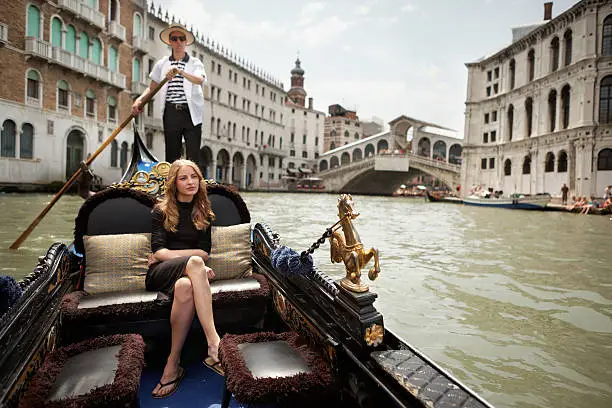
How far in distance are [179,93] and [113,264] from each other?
60.9 inches

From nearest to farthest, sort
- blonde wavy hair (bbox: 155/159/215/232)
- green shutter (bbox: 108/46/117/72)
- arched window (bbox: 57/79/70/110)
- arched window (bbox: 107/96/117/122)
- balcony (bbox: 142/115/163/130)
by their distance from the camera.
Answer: blonde wavy hair (bbox: 155/159/215/232)
arched window (bbox: 57/79/70/110)
green shutter (bbox: 108/46/117/72)
arched window (bbox: 107/96/117/122)
balcony (bbox: 142/115/163/130)

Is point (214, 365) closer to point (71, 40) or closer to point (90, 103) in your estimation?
point (71, 40)

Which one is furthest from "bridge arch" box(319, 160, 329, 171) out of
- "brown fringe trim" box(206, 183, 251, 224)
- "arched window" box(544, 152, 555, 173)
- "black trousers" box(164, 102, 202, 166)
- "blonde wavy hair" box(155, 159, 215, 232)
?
"blonde wavy hair" box(155, 159, 215, 232)

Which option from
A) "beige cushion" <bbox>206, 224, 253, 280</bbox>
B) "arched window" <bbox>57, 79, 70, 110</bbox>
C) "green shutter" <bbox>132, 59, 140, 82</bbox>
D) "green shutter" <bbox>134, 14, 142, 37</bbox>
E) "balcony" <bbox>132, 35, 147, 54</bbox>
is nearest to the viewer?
"beige cushion" <bbox>206, 224, 253, 280</bbox>

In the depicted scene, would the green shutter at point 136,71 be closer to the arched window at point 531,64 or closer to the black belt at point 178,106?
the black belt at point 178,106

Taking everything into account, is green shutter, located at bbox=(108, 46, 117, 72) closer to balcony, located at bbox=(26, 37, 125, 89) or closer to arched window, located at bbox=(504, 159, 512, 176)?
balcony, located at bbox=(26, 37, 125, 89)

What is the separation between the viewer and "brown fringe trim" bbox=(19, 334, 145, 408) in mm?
984

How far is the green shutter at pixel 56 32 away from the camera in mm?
11836

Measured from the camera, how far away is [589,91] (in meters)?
13.8

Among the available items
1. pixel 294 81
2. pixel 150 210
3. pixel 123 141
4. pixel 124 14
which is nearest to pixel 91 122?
pixel 123 141

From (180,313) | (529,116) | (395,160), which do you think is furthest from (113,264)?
(395,160)

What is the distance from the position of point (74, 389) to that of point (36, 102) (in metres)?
13.2

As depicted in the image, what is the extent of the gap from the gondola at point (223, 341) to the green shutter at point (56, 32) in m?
13.0

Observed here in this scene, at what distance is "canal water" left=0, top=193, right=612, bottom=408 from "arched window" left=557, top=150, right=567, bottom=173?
11047mm
